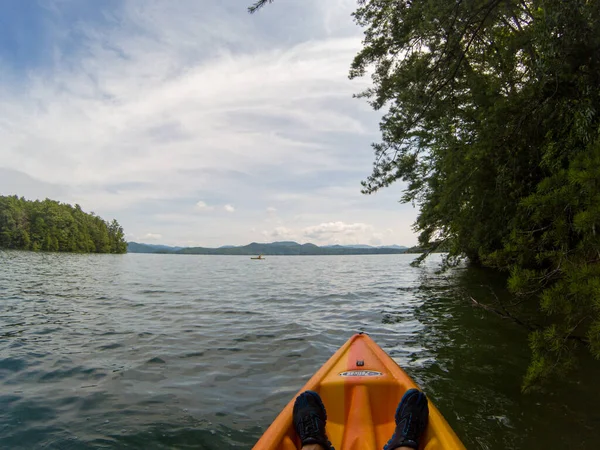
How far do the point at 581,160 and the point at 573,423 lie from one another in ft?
10.6

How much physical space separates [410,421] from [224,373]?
380cm

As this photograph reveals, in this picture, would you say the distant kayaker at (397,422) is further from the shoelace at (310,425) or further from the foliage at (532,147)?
the foliage at (532,147)

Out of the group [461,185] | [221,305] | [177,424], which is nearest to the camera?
[177,424]

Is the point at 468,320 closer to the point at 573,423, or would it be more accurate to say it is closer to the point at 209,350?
the point at 573,423

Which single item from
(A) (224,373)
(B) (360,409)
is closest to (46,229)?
(A) (224,373)

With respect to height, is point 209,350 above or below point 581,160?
below

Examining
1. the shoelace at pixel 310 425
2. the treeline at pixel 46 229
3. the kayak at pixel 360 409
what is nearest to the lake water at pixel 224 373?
the kayak at pixel 360 409

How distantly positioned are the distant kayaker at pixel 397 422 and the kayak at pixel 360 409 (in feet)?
0.29

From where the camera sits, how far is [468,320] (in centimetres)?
974

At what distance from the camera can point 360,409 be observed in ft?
13.4

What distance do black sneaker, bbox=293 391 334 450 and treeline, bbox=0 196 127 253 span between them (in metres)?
91.4

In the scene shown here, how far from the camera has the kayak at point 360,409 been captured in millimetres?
3258

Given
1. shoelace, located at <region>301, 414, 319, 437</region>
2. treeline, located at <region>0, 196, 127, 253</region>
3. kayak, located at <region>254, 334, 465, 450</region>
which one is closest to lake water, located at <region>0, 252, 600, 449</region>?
kayak, located at <region>254, 334, 465, 450</region>

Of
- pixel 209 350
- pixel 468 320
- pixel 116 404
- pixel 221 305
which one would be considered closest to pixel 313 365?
pixel 209 350
